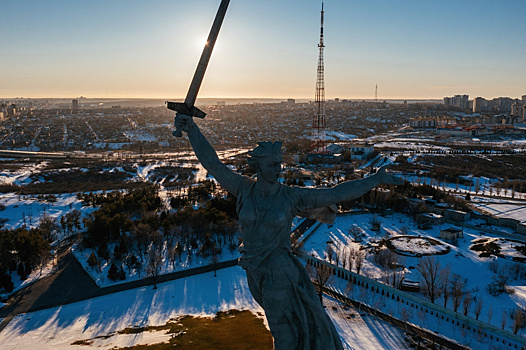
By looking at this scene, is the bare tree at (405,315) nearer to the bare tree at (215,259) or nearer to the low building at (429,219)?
the bare tree at (215,259)

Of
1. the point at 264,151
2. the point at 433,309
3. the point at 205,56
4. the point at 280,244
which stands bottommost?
the point at 433,309

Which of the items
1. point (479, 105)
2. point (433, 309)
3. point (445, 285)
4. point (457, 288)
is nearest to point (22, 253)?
point (433, 309)

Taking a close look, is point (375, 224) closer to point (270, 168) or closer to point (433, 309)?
point (433, 309)

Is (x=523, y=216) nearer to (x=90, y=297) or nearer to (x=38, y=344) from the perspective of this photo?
(x=90, y=297)

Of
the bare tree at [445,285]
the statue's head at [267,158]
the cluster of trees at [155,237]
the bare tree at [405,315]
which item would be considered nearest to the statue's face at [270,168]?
the statue's head at [267,158]

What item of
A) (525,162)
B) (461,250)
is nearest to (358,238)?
(461,250)

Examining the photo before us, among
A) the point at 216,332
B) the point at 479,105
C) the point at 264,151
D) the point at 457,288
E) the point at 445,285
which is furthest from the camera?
the point at 479,105
